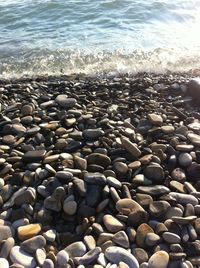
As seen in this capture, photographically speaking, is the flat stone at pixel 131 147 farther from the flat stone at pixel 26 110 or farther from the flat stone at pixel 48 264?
the flat stone at pixel 48 264

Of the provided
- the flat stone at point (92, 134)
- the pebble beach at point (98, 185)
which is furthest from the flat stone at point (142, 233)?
the flat stone at point (92, 134)

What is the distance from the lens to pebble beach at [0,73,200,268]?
3.37 metres

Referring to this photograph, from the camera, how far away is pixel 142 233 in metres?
3.51

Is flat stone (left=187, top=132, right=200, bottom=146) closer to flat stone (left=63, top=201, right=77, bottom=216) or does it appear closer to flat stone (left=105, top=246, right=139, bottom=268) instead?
flat stone (left=63, top=201, right=77, bottom=216)

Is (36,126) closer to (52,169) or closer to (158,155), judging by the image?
(52,169)

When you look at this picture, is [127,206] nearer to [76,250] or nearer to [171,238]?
[171,238]

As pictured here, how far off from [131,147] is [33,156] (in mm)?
Result: 1079

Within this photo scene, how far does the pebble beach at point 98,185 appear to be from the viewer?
3365 millimetres

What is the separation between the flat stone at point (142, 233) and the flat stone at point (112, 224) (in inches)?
6.4

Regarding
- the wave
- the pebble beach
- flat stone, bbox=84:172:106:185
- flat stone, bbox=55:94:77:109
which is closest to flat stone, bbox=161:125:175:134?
the pebble beach

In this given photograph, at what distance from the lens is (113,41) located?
10.9m

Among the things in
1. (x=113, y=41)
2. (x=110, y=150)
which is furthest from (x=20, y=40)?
(x=110, y=150)

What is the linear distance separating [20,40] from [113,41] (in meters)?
2.55

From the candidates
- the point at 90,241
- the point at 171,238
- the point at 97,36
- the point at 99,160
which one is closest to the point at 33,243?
the point at 90,241
